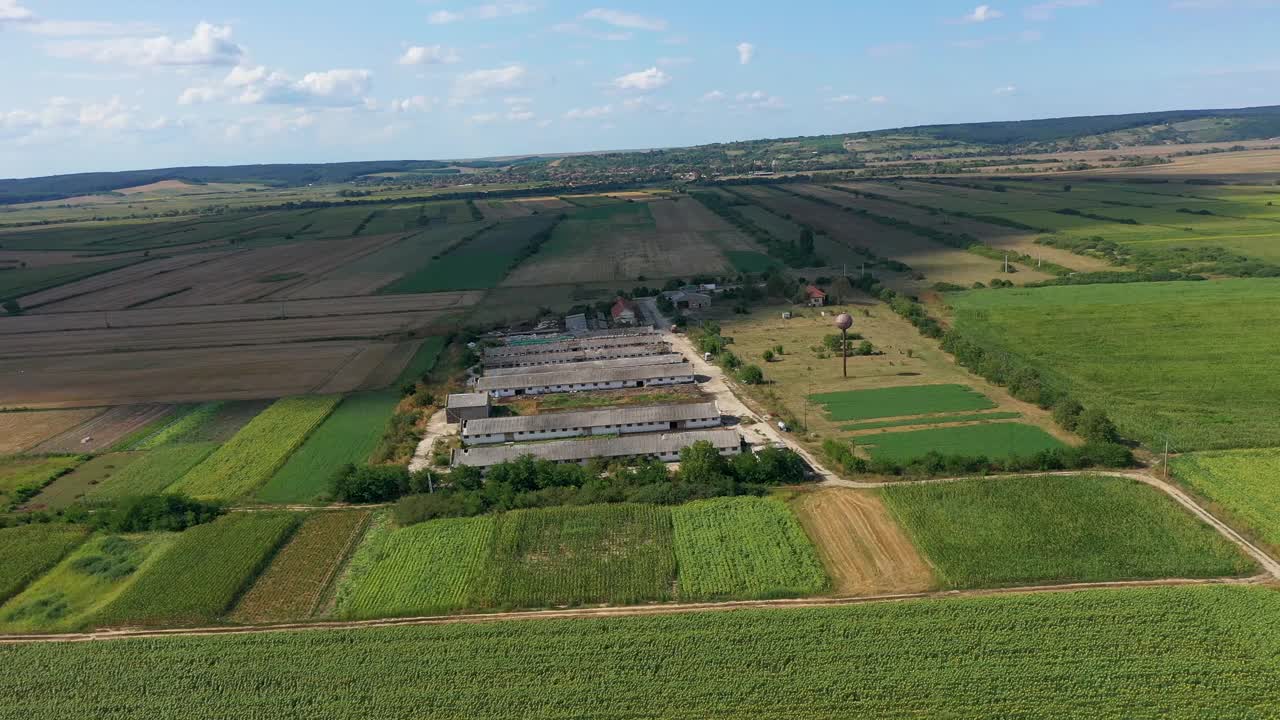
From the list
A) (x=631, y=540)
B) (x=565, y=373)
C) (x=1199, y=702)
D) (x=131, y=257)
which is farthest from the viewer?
(x=131, y=257)

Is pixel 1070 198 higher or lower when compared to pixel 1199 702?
higher

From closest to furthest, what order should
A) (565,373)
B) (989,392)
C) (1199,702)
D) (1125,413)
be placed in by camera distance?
(1199,702), (1125,413), (989,392), (565,373)

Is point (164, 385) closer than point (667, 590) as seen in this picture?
No

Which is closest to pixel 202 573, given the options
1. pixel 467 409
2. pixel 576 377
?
pixel 467 409

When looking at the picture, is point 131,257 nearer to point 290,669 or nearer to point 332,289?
point 332,289

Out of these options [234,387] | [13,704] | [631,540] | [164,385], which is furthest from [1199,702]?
[164,385]

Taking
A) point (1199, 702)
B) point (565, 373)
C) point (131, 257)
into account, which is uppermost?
point (131, 257)
